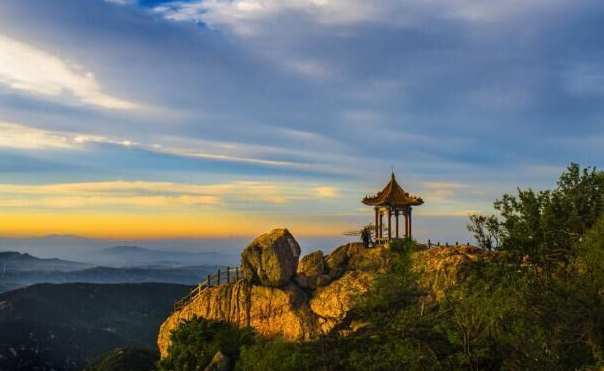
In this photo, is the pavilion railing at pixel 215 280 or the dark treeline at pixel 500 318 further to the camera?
the pavilion railing at pixel 215 280

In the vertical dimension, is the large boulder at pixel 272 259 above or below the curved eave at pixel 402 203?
below

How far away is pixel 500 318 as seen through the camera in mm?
23000

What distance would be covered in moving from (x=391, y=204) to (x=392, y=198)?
1.69 ft

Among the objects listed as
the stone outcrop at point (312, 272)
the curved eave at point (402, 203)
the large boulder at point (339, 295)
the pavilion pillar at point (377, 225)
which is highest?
the curved eave at point (402, 203)

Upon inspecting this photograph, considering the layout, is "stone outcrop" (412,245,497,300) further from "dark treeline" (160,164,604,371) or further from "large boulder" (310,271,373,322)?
"large boulder" (310,271,373,322)

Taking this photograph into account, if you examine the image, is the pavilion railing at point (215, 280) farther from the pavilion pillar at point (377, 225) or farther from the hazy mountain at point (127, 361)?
the hazy mountain at point (127, 361)

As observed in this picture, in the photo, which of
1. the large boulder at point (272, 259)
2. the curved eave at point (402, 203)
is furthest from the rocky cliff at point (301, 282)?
the curved eave at point (402, 203)

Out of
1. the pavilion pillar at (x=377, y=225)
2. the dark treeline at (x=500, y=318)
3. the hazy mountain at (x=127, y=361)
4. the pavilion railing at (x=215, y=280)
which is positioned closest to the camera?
the dark treeline at (x=500, y=318)

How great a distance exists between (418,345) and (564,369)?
6.05 m

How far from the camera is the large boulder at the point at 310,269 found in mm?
38688

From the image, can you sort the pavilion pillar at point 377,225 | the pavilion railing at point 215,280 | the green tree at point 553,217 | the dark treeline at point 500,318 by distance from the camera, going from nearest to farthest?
the dark treeline at point 500,318
the green tree at point 553,217
the pavilion pillar at point 377,225
the pavilion railing at point 215,280

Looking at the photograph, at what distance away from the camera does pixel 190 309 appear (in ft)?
144

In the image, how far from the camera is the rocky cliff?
35312mm

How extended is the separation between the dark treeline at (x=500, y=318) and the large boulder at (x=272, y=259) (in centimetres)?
577
